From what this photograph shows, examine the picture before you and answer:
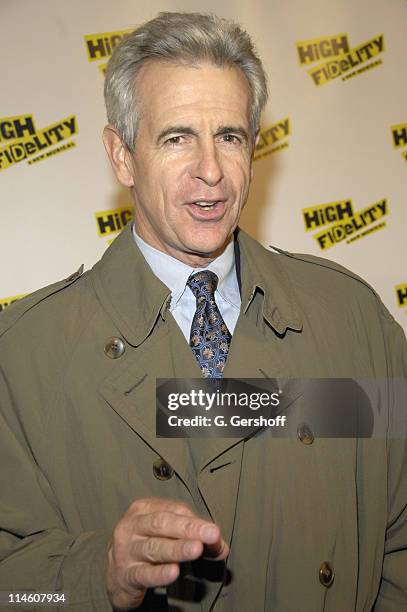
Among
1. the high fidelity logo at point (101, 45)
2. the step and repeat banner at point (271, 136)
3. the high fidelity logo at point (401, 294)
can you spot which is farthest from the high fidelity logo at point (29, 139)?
the high fidelity logo at point (401, 294)

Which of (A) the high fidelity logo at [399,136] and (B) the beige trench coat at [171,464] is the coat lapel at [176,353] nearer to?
(B) the beige trench coat at [171,464]

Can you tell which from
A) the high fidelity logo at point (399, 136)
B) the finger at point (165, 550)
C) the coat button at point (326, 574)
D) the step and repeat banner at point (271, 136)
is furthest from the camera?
the high fidelity logo at point (399, 136)

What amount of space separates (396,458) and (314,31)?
1.29 metres

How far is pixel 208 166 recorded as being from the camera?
1345 millimetres

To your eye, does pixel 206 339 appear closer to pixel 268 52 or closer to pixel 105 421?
pixel 105 421

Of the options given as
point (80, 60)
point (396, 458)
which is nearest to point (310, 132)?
point (80, 60)

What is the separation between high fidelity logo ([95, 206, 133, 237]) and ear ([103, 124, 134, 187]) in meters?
0.58

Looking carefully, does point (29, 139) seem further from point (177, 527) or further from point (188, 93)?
point (177, 527)

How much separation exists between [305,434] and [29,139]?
1106 mm

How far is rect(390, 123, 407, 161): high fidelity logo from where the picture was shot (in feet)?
7.58

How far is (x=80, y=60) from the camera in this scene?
204cm

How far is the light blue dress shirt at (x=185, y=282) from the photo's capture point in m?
1.40

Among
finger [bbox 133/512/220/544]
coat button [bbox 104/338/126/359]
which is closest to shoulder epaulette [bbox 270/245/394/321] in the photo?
coat button [bbox 104/338/126/359]

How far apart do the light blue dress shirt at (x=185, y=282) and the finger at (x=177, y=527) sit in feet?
1.45
